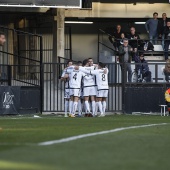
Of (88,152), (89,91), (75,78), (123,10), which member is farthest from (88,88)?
(88,152)

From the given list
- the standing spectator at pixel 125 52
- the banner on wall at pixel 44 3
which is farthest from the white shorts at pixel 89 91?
the banner on wall at pixel 44 3

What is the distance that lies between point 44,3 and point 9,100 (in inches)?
255

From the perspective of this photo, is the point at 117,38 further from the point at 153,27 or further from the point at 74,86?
the point at 74,86

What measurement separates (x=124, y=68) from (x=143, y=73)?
33.2 inches

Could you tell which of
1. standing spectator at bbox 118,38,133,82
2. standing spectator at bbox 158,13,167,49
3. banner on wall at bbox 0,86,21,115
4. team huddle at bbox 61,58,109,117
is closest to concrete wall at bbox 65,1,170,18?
standing spectator at bbox 158,13,167,49

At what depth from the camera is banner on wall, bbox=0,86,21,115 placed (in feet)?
90.7

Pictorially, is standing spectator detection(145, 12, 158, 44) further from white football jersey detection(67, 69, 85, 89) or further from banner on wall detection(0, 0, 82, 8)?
white football jersey detection(67, 69, 85, 89)

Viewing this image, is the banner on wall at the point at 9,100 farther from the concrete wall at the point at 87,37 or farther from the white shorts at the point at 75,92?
the concrete wall at the point at 87,37

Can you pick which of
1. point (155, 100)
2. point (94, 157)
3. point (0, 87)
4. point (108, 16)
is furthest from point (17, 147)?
point (108, 16)

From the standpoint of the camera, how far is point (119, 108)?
1292 inches

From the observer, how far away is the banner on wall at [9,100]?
2764cm

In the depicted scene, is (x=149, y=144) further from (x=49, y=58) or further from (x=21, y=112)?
(x=49, y=58)

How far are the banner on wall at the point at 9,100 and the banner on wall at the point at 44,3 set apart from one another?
5461mm

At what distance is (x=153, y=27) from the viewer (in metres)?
36.8
